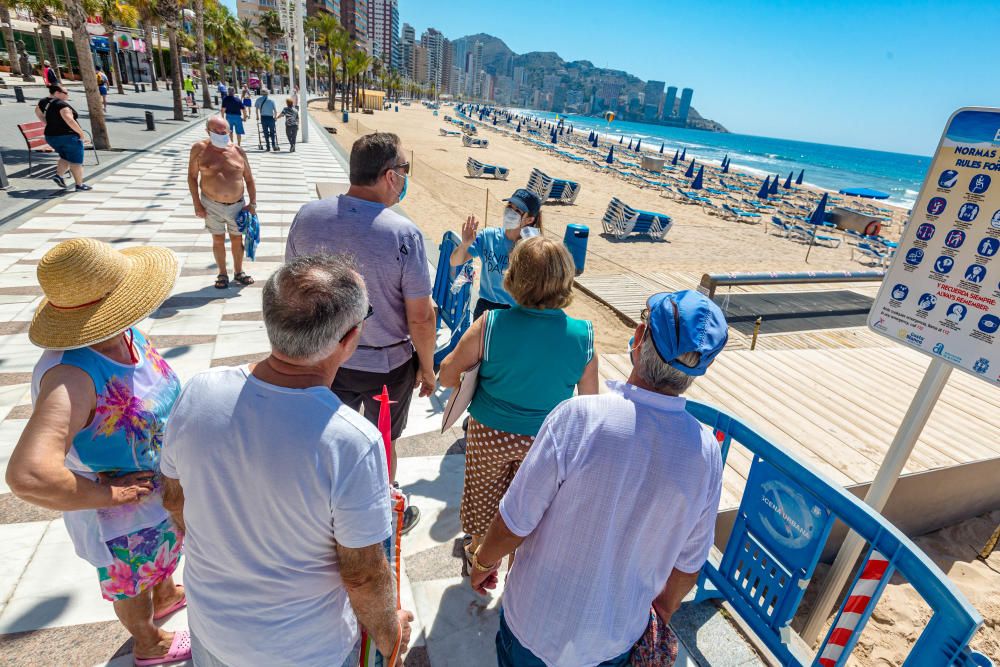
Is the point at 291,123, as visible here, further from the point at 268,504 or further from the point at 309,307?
the point at 268,504

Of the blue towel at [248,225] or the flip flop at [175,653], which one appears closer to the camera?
the flip flop at [175,653]

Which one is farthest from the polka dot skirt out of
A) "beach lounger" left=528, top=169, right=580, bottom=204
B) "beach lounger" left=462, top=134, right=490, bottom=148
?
"beach lounger" left=462, top=134, right=490, bottom=148

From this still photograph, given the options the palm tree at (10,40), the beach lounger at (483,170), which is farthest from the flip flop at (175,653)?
the palm tree at (10,40)

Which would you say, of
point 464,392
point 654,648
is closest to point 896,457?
point 654,648

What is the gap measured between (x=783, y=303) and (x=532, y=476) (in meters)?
9.50

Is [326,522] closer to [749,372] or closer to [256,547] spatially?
[256,547]

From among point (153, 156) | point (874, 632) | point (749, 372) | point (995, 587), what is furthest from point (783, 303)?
point (153, 156)

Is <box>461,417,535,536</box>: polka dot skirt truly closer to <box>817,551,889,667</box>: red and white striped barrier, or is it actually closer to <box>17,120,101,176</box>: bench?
<box>817,551,889,667</box>: red and white striped barrier

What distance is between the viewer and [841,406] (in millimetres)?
4652

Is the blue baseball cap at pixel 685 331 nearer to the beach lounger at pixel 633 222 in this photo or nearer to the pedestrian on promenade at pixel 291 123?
the beach lounger at pixel 633 222

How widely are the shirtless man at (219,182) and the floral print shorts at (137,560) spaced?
4.51m

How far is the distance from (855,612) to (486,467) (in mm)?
1549

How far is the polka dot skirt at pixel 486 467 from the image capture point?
7.38ft

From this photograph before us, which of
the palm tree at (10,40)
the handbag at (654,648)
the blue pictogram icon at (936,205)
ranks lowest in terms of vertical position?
the handbag at (654,648)
